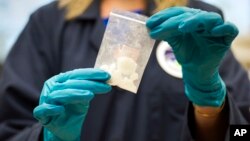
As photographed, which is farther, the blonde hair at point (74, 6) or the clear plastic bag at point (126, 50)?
the blonde hair at point (74, 6)

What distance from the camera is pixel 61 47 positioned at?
42.0 inches

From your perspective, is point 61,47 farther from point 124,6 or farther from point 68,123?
point 68,123

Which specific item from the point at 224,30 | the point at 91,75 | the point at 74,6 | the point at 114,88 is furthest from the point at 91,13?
the point at 224,30

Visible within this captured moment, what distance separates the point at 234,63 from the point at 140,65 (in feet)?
1.13

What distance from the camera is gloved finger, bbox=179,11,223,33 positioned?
0.74 metres

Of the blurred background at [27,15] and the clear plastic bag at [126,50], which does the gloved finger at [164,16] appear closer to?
the clear plastic bag at [126,50]

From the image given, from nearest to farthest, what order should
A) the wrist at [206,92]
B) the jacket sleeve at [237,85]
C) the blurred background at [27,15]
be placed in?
the wrist at [206,92]
the jacket sleeve at [237,85]
the blurred background at [27,15]

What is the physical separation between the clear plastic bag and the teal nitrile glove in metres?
0.03

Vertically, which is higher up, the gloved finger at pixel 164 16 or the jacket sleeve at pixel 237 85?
the gloved finger at pixel 164 16

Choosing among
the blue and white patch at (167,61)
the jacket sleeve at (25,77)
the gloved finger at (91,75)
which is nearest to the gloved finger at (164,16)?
the gloved finger at (91,75)

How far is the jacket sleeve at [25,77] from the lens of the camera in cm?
102

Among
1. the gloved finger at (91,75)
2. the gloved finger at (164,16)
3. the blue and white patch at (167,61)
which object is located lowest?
the gloved finger at (91,75)

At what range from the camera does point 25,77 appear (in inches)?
41.6

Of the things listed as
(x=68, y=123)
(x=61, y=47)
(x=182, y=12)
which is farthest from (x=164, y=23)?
(x=61, y=47)
